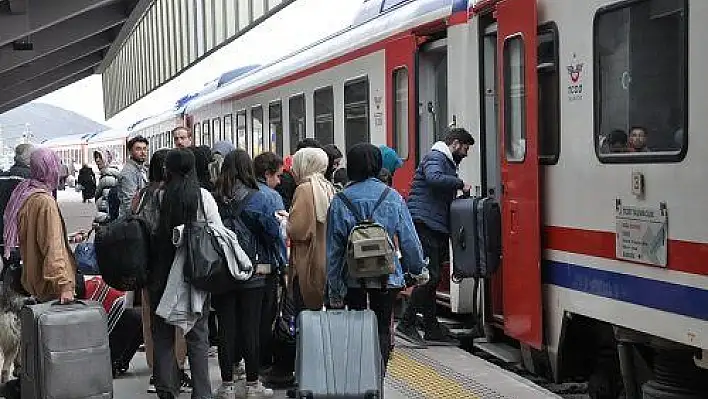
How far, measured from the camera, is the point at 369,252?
232 inches

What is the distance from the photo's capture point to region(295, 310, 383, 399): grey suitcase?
5516 mm

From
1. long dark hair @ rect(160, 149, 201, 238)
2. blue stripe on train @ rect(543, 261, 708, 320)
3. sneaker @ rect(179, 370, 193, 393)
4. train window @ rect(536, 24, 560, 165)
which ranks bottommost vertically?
sneaker @ rect(179, 370, 193, 393)

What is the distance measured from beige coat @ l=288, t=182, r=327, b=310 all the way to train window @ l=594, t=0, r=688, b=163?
5.99 feet

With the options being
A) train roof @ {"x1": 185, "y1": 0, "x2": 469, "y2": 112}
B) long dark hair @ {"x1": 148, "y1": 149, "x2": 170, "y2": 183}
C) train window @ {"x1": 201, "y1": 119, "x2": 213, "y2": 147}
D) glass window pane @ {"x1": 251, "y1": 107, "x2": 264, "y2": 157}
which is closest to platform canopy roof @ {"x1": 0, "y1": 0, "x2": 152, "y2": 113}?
train window @ {"x1": 201, "y1": 119, "x2": 213, "y2": 147}

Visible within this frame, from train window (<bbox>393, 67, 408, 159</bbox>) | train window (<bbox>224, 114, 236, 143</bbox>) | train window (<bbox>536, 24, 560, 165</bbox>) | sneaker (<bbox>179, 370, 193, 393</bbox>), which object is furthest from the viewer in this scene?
train window (<bbox>224, 114, 236, 143</bbox>)

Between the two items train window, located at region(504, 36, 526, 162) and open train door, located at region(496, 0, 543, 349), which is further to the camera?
train window, located at region(504, 36, 526, 162)

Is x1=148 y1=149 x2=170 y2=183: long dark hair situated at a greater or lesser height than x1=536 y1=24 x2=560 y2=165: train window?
lesser

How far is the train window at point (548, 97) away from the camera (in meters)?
6.77

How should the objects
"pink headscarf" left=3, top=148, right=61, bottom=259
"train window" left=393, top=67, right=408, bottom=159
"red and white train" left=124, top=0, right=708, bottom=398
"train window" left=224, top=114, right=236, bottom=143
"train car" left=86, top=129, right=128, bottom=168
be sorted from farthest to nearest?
1. "train car" left=86, top=129, right=128, bottom=168
2. "train window" left=224, top=114, right=236, bottom=143
3. "train window" left=393, top=67, right=408, bottom=159
4. "pink headscarf" left=3, top=148, right=61, bottom=259
5. "red and white train" left=124, top=0, right=708, bottom=398

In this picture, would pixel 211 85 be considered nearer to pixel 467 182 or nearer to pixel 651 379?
pixel 467 182

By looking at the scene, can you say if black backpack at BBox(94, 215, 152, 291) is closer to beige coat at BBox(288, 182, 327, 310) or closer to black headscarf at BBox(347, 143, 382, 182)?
beige coat at BBox(288, 182, 327, 310)

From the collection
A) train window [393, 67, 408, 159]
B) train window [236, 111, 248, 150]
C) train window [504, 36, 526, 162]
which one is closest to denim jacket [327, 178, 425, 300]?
train window [504, 36, 526, 162]

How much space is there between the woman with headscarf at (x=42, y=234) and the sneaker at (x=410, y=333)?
3.20 m

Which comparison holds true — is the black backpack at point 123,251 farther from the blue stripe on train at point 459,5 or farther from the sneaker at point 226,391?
the blue stripe on train at point 459,5
